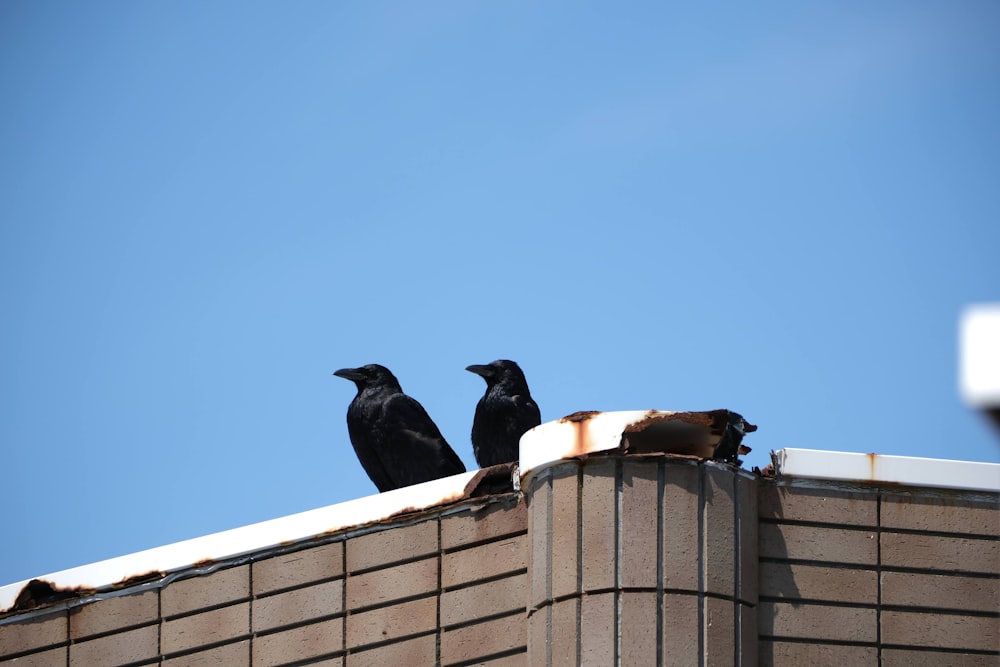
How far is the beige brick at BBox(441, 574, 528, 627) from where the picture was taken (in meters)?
5.69

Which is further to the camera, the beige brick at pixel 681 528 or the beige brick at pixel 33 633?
the beige brick at pixel 33 633

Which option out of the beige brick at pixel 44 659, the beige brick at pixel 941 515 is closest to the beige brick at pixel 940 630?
the beige brick at pixel 941 515

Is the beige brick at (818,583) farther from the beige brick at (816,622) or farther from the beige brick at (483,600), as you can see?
the beige brick at (483,600)

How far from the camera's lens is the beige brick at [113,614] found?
6.92 meters

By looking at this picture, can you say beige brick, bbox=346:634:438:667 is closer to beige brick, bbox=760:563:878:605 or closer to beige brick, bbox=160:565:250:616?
beige brick, bbox=160:565:250:616

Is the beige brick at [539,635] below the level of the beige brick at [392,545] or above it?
below

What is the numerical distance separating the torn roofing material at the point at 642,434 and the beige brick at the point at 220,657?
2.04 metres

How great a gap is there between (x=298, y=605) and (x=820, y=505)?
8.67 ft

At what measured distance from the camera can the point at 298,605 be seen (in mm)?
6379

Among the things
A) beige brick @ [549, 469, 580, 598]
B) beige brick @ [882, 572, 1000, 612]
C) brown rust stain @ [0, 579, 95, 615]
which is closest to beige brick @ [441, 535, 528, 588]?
beige brick @ [549, 469, 580, 598]

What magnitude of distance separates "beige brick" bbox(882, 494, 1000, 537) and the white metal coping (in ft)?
0.27

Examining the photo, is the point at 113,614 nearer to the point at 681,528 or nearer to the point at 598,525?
the point at 598,525

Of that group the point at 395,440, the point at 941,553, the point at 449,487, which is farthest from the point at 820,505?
the point at 395,440

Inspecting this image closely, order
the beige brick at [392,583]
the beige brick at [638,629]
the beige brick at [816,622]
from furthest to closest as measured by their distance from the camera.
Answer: the beige brick at [392,583] < the beige brick at [816,622] < the beige brick at [638,629]
